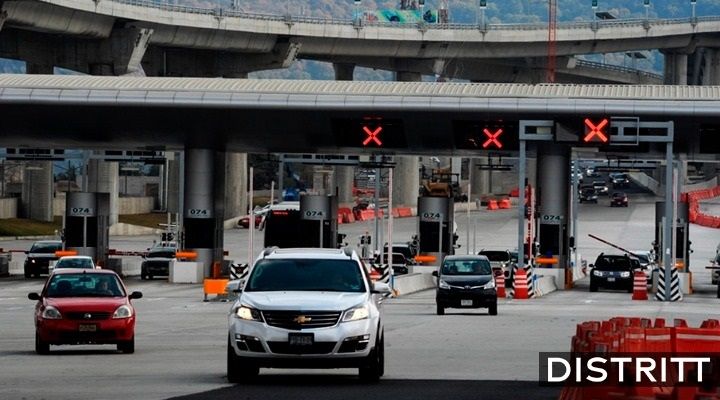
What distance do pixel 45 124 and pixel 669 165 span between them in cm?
2300

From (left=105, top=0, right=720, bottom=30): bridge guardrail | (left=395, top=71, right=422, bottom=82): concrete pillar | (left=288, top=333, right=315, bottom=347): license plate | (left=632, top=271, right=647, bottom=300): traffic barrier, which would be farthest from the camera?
(left=395, top=71, right=422, bottom=82): concrete pillar

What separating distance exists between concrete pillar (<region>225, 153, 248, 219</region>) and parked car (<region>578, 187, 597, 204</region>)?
132 feet

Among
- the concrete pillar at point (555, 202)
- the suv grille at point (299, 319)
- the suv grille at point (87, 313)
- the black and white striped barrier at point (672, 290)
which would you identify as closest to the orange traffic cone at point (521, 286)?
the black and white striped barrier at point (672, 290)

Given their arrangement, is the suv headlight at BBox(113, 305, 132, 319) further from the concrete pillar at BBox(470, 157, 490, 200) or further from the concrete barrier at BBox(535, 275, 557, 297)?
the concrete pillar at BBox(470, 157, 490, 200)

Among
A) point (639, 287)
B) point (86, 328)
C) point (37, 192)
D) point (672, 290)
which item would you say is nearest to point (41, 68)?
point (37, 192)

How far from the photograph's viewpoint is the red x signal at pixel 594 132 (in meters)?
54.6

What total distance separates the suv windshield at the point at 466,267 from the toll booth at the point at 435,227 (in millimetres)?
26622

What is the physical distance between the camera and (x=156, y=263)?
6869cm

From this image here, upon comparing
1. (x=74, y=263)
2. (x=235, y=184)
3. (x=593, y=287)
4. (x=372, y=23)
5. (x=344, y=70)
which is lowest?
(x=593, y=287)

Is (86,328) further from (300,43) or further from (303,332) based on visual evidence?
(300,43)

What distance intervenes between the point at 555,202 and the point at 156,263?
49.2 ft

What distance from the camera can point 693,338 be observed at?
58.7ft

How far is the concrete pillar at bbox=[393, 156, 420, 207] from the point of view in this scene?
444ft

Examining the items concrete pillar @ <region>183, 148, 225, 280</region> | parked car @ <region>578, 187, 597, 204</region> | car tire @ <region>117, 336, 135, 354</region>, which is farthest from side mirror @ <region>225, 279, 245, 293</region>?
parked car @ <region>578, 187, 597, 204</region>
